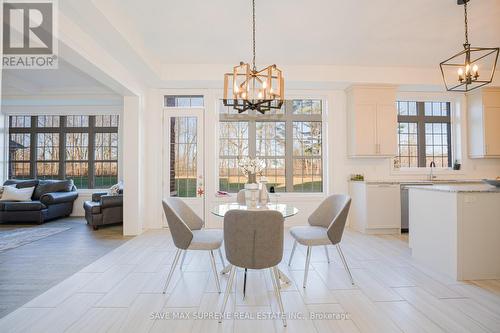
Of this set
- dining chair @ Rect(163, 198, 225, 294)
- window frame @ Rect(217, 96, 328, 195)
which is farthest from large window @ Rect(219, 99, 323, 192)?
A: dining chair @ Rect(163, 198, 225, 294)

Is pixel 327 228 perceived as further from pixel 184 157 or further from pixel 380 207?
pixel 184 157

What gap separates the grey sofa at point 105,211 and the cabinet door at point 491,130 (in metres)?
7.15

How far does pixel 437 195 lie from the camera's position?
2.84m

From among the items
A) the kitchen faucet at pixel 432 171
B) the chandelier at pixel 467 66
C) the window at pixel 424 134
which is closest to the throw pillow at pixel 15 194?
the chandelier at pixel 467 66

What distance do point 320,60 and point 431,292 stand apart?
364cm

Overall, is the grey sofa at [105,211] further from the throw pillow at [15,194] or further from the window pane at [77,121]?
the window pane at [77,121]

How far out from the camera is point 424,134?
5441 millimetres

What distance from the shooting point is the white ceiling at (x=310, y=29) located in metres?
2.90

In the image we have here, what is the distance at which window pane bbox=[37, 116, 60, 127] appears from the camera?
257 inches

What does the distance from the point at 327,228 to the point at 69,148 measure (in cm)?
673

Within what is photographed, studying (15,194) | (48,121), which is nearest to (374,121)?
(15,194)

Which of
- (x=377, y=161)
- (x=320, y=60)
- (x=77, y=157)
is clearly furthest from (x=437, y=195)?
(x=77, y=157)

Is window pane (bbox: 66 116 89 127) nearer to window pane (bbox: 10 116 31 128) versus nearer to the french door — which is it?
window pane (bbox: 10 116 31 128)

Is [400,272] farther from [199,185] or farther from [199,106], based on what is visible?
[199,106]
